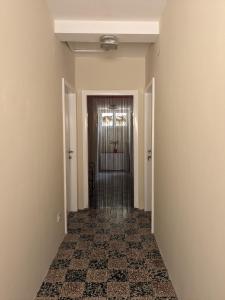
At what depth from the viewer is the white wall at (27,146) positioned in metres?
1.59

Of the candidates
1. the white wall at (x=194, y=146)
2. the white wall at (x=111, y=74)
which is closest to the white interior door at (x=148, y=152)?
the white wall at (x=111, y=74)

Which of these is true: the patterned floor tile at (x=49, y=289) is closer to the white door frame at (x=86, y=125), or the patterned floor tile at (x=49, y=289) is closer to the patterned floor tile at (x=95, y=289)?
the patterned floor tile at (x=95, y=289)

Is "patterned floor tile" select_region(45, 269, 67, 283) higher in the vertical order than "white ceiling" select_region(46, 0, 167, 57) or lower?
lower

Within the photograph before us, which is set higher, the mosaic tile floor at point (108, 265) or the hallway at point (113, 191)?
the hallway at point (113, 191)

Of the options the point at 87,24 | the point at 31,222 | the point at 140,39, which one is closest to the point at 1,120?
the point at 31,222

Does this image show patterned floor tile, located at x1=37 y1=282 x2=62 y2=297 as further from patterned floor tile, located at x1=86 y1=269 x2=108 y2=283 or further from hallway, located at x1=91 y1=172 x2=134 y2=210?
hallway, located at x1=91 y1=172 x2=134 y2=210

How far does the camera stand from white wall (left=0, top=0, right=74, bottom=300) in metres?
1.59

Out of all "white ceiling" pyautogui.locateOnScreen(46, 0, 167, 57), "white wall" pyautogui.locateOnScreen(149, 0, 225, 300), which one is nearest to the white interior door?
"white ceiling" pyautogui.locateOnScreen(46, 0, 167, 57)

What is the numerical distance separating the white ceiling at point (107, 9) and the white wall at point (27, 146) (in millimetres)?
178

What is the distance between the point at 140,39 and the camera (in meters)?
3.10

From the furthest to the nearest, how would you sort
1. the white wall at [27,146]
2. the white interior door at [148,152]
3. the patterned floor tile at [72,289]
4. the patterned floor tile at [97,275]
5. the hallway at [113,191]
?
the hallway at [113,191] → the white interior door at [148,152] → the patterned floor tile at [97,275] → the patterned floor tile at [72,289] → the white wall at [27,146]

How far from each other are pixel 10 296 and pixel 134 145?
3.17m

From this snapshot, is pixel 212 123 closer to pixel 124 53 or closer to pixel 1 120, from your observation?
pixel 1 120

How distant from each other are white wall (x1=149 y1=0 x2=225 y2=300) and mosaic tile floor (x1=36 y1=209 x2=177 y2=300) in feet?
0.80
